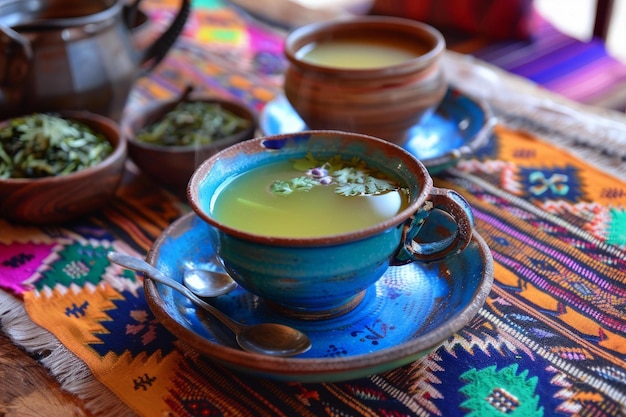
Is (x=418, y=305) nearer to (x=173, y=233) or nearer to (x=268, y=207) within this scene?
(x=268, y=207)

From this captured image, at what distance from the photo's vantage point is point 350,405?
73 cm

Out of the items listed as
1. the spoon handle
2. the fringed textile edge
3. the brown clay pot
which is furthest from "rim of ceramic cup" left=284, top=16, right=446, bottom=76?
the fringed textile edge

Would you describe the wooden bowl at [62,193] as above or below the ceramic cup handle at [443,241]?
below

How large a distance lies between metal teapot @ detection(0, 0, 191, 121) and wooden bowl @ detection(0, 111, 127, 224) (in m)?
0.21

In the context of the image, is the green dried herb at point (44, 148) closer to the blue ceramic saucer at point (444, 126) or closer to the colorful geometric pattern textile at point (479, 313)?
the colorful geometric pattern textile at point (479, 313)

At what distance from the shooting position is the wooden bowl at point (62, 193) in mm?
1031

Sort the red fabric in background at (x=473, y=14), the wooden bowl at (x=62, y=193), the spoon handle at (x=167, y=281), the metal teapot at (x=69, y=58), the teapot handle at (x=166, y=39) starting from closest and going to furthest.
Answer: the spoon handle at (x=167, y=281) → the wooden bowl at (x=62, y=193) → the metal teapot at (x=69, y=58) → the teapot handle at (x=166, y=39) → the red fabric in background at (x=473, y=14)

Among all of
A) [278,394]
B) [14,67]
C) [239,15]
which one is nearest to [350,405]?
[278,394]

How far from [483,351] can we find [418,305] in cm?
9

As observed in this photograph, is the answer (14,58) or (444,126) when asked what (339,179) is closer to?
(444,126)

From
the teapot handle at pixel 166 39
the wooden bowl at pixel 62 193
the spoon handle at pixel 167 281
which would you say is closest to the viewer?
the spoon handle at pixel 167 281

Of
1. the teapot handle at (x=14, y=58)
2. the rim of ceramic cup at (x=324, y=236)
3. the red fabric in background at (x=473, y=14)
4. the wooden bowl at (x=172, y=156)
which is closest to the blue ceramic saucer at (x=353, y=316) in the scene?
the rim of ceramic cup at (x=324, y=236)

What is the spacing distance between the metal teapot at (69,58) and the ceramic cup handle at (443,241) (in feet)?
2.45

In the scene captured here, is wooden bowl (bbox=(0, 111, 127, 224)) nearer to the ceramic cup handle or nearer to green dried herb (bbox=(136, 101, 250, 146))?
green dried herb (bbox=(136, 101, 250, 146))
